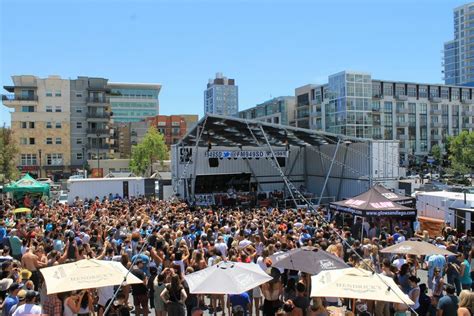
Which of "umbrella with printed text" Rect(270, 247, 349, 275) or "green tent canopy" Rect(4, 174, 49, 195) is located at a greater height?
"green tent canopy" Rect(4, 174, 49, 195)

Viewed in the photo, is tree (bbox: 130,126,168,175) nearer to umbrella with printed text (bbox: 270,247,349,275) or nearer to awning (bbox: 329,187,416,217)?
awning (bbox: 329,187,416,217)

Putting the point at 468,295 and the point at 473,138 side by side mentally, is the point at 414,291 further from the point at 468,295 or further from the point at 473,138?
the point at 473,138

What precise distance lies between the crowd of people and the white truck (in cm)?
1467

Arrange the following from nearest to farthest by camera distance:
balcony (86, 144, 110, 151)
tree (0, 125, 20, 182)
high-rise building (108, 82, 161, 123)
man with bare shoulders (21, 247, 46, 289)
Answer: man with bare shoulders (21, 247, 46, 289) < tree (0, 125, 20, 182) < balcony (86, 144, 110, 151) < high-rise building (108, 82, 161, 123)

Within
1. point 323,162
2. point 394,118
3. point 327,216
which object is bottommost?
point 327,216

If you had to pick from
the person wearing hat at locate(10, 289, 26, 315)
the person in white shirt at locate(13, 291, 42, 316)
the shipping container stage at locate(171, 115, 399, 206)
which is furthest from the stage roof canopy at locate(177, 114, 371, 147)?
the person in white shirt at locate(13, 291, 42, 316)

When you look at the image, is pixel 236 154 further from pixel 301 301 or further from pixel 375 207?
pixel 301 301

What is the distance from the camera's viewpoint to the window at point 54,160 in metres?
62.8

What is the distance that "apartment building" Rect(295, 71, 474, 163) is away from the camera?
67750mm

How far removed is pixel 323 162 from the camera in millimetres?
33344

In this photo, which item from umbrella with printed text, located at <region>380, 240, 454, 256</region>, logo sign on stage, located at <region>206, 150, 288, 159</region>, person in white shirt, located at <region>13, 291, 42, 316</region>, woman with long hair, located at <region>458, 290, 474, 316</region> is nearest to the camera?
person in white shirt, located at <region>13, 291, 42, 316</region>

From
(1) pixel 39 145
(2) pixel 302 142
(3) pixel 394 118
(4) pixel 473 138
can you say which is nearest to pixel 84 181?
(2) pixel 302 142

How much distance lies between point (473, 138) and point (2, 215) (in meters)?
55.9

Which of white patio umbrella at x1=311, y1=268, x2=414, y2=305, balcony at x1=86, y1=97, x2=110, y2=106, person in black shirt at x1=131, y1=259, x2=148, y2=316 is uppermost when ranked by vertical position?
balcony at x1=86, y1=97, x2=110, y2=106
